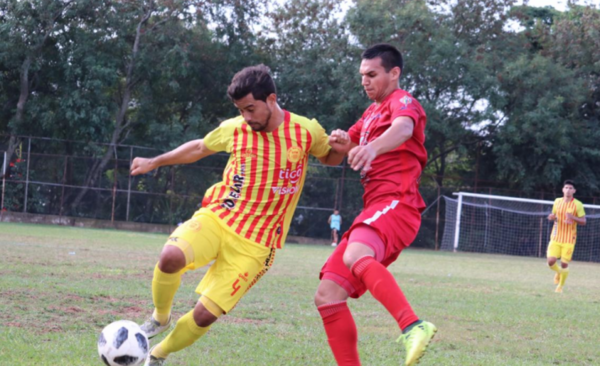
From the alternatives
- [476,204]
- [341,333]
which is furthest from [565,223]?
A: [476,204]

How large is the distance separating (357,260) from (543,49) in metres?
31.8

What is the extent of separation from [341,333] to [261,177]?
1158 mm

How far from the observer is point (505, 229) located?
2848 cm

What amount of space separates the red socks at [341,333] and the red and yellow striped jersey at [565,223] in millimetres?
11721

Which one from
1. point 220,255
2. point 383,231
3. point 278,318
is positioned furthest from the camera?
point 278,318

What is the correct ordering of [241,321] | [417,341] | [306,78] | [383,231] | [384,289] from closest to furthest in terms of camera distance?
[417,341] → [384,289] → [383,231] → [241,321] → [306,78]

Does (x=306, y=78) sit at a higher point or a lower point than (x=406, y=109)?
higher

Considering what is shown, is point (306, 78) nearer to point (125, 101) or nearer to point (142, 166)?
point (125, 101)

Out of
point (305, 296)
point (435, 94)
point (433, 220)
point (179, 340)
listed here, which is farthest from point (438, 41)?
point (179, 340)

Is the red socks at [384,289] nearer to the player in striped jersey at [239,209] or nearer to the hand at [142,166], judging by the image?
the player in striped jersey at [239,209]

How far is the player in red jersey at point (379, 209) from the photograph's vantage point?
13.2 ft

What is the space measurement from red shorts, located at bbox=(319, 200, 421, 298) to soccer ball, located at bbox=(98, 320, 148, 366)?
123 cm

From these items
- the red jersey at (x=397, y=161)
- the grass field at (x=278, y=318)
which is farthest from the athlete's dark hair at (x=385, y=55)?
the grass field at (x=278, y=318)

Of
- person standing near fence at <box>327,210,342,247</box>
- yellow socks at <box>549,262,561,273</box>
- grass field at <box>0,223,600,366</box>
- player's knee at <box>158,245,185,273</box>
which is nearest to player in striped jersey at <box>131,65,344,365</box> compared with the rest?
player's knee at <box>158,245,185,273</box>
